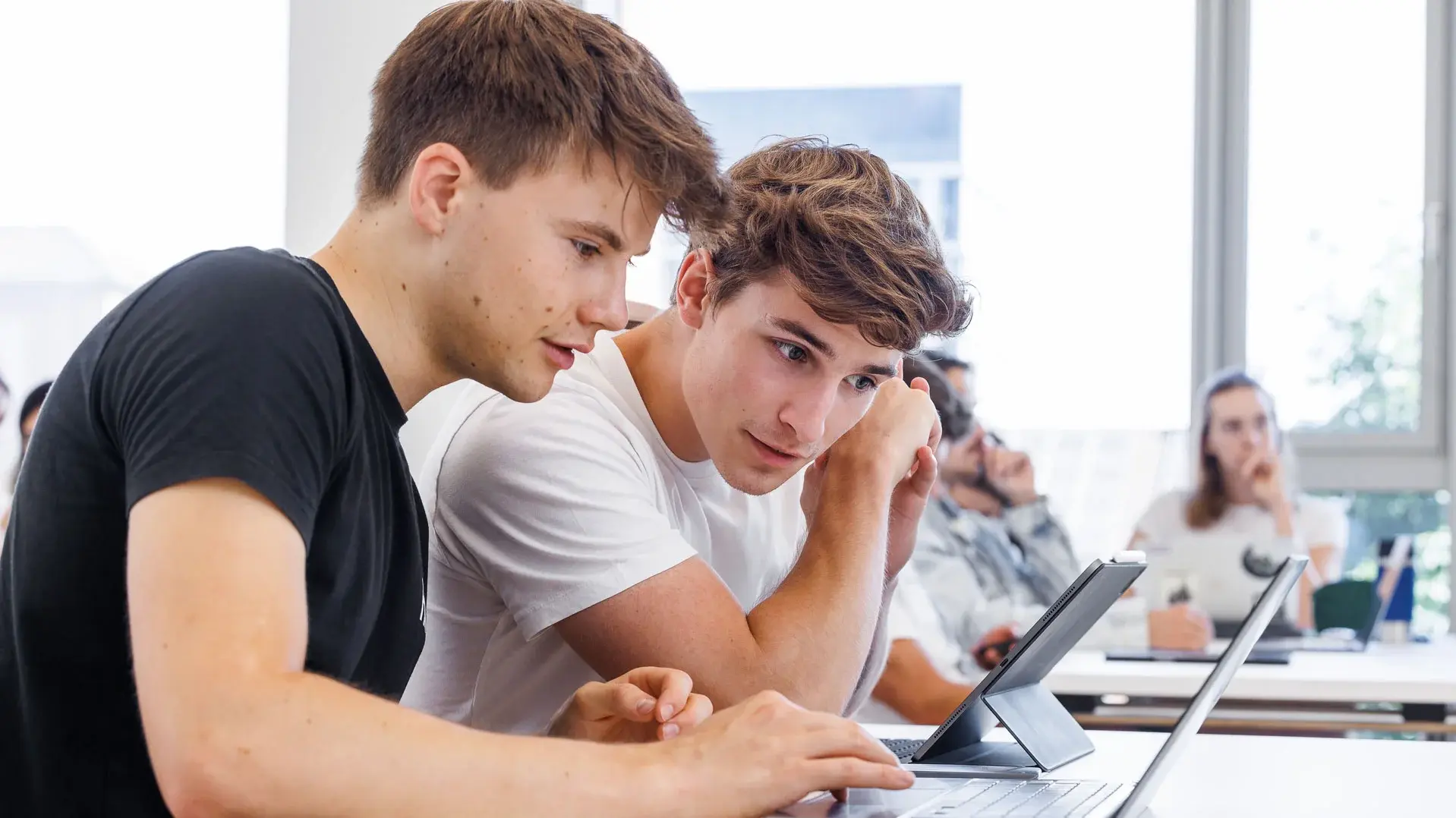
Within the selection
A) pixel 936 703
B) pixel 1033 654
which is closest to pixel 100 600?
pixel 1033 654

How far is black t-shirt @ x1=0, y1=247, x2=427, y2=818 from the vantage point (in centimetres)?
87

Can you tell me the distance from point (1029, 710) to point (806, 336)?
1.46ft

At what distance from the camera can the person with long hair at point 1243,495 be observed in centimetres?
399

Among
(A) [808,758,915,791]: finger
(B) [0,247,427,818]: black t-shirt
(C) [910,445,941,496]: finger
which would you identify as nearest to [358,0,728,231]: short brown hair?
(B) [0,247,427,818]: black t-shirt

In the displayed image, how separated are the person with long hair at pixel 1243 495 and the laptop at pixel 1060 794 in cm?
276

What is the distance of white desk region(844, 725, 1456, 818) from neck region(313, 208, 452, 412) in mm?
644

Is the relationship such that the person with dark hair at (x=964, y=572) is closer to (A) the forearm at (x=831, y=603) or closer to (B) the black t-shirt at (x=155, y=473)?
(A) the forearm at (x=831, y=603)

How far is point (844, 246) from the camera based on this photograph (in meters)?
1.48

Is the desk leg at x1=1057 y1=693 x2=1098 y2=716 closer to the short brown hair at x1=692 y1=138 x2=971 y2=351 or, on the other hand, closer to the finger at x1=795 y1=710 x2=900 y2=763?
the short brown hair at x1=692 y1=138 x2=971 y2=351

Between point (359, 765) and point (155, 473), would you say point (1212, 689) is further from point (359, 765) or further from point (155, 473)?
point (155, 473)

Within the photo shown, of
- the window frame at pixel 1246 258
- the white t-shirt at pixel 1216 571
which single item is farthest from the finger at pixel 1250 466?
the window frame at pixel 1246 258

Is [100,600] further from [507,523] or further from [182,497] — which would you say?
[507,523]

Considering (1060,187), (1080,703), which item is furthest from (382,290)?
(1060,187)

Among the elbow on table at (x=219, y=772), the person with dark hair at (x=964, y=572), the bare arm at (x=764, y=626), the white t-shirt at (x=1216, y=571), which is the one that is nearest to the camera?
the elbow on table at (x=219, y=772)
